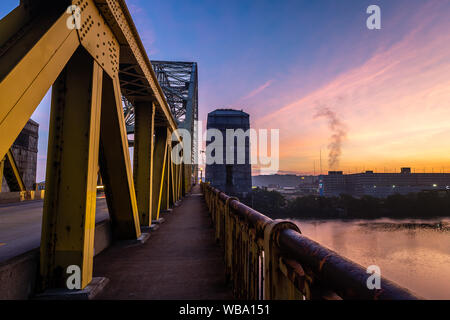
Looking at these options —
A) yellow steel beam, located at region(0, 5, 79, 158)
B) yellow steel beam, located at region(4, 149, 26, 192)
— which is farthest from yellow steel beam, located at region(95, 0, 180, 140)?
yellow steel beam, located at region(4, 149, 26, 192)

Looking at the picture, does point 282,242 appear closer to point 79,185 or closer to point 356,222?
point 79,185

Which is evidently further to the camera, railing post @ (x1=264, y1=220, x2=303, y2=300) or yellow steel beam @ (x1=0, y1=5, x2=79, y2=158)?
yellow steel beam @ (x1=0, y1=5, x2=79, y2=158)

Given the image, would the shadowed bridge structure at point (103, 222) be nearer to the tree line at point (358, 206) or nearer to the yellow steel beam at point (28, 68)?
the yellow steel beam at point (28, 68)

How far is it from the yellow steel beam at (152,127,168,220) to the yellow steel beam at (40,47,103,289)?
5105 mm

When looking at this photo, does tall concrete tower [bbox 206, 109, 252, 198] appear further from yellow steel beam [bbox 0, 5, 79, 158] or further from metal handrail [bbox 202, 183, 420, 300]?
yellow steel beam [bbox 0, 5, 79, 158]

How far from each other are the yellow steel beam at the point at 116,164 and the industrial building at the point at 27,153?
25.8m

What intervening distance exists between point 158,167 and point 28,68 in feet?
22.1

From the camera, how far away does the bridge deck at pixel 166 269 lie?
3.30 meters

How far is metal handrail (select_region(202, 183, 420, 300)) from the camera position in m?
0.86

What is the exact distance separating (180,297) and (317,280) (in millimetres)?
2612

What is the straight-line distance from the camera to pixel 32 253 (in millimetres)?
3014

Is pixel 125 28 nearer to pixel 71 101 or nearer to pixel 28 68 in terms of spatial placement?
pixel 71 101

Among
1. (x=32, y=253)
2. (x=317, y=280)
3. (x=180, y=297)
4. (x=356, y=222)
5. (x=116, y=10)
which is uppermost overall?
(x=116, y=10)
